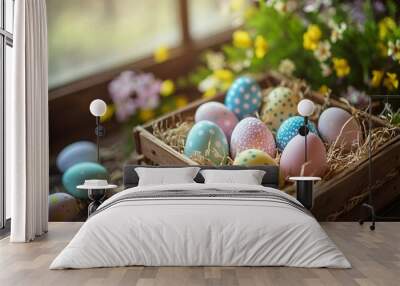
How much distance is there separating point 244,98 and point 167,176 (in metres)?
1.20

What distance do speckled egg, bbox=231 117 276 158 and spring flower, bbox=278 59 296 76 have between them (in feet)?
2.28

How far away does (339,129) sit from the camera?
20.1ft

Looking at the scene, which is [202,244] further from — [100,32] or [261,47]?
[100,32]

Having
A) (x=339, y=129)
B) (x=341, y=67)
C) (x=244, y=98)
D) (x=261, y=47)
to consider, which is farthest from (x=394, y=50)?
(x=244, y=98)

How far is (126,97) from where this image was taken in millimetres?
6512

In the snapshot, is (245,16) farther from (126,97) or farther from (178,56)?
(126,97)

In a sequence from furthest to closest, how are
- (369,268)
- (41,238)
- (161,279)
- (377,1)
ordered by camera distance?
(377,1) < (41,238) < (369,268) < (161,279)

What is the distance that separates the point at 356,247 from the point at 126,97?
2.81m

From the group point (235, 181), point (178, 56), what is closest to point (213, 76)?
point (178, 56)

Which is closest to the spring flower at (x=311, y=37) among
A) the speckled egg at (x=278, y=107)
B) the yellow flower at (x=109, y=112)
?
the speckled egg at (x=278, y=107)

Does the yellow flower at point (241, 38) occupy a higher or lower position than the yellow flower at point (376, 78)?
higher

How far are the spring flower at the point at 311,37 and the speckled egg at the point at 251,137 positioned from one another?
100 centimetres

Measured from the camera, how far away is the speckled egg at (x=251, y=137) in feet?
19.6

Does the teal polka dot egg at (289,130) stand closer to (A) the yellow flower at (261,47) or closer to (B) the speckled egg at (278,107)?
(B) the speckled egg at (278,107)
